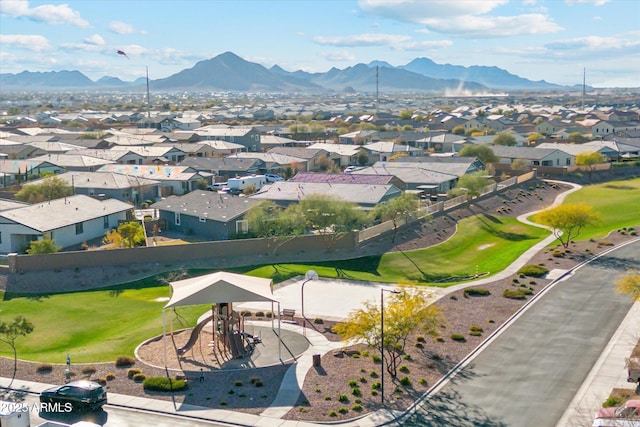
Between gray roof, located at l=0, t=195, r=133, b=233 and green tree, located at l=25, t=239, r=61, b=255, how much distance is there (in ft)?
9.48

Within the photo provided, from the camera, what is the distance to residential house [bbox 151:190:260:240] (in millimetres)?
66625

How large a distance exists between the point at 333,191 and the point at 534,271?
92.9ft

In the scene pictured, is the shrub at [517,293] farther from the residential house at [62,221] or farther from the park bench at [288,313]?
the residential house at [62,221]

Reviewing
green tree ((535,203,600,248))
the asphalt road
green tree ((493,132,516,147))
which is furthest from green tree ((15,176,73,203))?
green tree ((493,132,516,147))

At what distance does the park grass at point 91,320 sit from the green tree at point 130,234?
6873 millimetres

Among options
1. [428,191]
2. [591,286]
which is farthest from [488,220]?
[591,286]

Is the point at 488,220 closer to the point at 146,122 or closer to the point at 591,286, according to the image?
Answer: the point at 591,286

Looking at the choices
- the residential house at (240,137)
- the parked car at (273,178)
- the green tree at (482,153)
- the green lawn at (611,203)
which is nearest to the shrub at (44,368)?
the green lawn at (611,203)

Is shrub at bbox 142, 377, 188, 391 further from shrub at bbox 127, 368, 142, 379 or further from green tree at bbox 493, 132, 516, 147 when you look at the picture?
green tree at bbox 493, 132, 516, 147

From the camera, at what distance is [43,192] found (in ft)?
257

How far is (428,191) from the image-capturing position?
89.0 meters

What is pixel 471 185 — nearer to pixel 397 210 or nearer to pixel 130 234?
pixel 397 210

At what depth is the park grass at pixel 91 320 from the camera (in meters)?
41.3

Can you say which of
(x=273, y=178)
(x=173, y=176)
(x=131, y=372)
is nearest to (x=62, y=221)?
(x=173, y=176)
